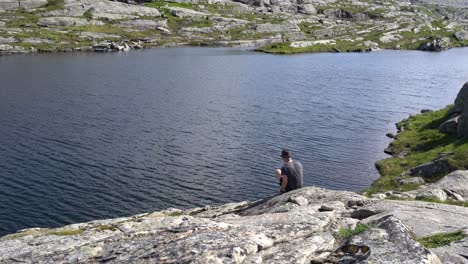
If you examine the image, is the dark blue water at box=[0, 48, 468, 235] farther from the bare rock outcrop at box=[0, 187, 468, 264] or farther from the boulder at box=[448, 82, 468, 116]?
the bare rock outcrop at box=[0, 187, 468, 264]

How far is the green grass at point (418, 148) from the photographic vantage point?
4394 centimetres

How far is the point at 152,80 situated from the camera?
11744 cm

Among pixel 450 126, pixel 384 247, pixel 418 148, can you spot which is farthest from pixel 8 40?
pixel 384 247

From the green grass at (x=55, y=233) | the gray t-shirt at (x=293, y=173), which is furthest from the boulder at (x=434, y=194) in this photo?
the green grass at (x=55, y=233)

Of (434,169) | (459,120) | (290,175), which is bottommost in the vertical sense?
(434,169)

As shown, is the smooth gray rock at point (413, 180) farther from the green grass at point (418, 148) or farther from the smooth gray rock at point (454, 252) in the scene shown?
the smooth gray rock at point (454, 252)

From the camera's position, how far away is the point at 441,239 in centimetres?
1581

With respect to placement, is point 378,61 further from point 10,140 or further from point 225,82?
point 10,140

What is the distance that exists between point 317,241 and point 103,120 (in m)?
64.4

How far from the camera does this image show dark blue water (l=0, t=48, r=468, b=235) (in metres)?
46.9

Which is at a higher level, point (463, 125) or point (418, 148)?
point (463, 125)

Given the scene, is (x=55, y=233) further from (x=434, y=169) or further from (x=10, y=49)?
(x=10, y=49)

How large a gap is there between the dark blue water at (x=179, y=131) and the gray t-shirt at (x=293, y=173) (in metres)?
20.0

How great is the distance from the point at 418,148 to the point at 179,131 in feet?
113
